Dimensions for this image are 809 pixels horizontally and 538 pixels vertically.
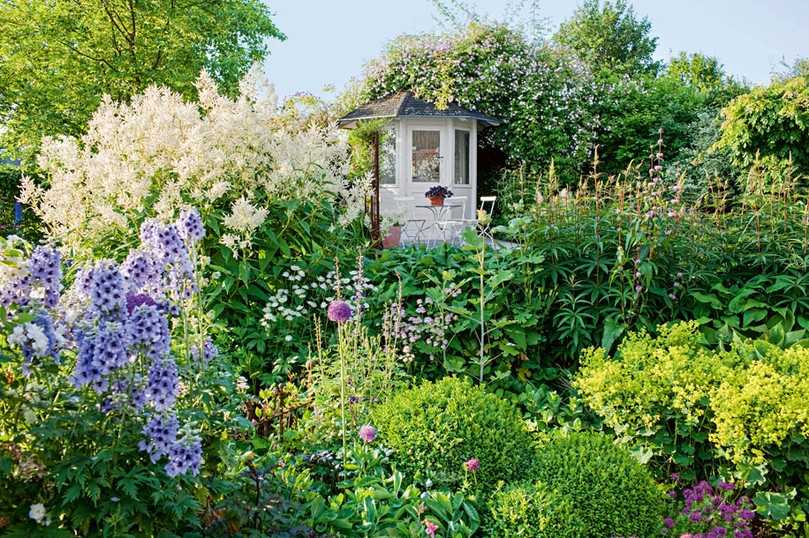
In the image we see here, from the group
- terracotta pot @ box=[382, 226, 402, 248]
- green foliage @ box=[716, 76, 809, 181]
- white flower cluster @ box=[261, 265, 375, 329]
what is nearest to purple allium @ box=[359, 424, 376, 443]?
white flower cluster @ box=[261, 265, 375, 329]

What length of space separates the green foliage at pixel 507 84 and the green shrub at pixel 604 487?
11050 millimetres

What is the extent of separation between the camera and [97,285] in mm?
1719

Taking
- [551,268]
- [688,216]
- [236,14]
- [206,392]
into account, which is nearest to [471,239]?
[551,268]

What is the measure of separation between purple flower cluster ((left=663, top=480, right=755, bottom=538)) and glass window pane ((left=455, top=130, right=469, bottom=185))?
1118 cm

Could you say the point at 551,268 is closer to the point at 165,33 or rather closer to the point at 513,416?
the point at 513,416

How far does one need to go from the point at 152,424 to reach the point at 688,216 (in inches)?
145

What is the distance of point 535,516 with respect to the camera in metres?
2.41

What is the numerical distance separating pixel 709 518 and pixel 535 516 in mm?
806

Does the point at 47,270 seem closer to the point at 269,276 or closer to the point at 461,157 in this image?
the point at 269,276

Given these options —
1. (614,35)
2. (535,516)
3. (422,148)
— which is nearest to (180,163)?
(535,516)

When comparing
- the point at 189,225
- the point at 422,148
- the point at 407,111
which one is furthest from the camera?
the point at 422,148

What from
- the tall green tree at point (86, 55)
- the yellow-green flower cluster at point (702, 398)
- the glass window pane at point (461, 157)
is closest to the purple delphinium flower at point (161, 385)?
the yellow-green flower cluster at point (702, 398)

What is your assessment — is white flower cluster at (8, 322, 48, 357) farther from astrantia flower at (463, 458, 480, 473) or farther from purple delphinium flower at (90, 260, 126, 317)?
astrantia flower at (463, 458, 480, 473)

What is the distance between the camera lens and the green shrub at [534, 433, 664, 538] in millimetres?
2512
